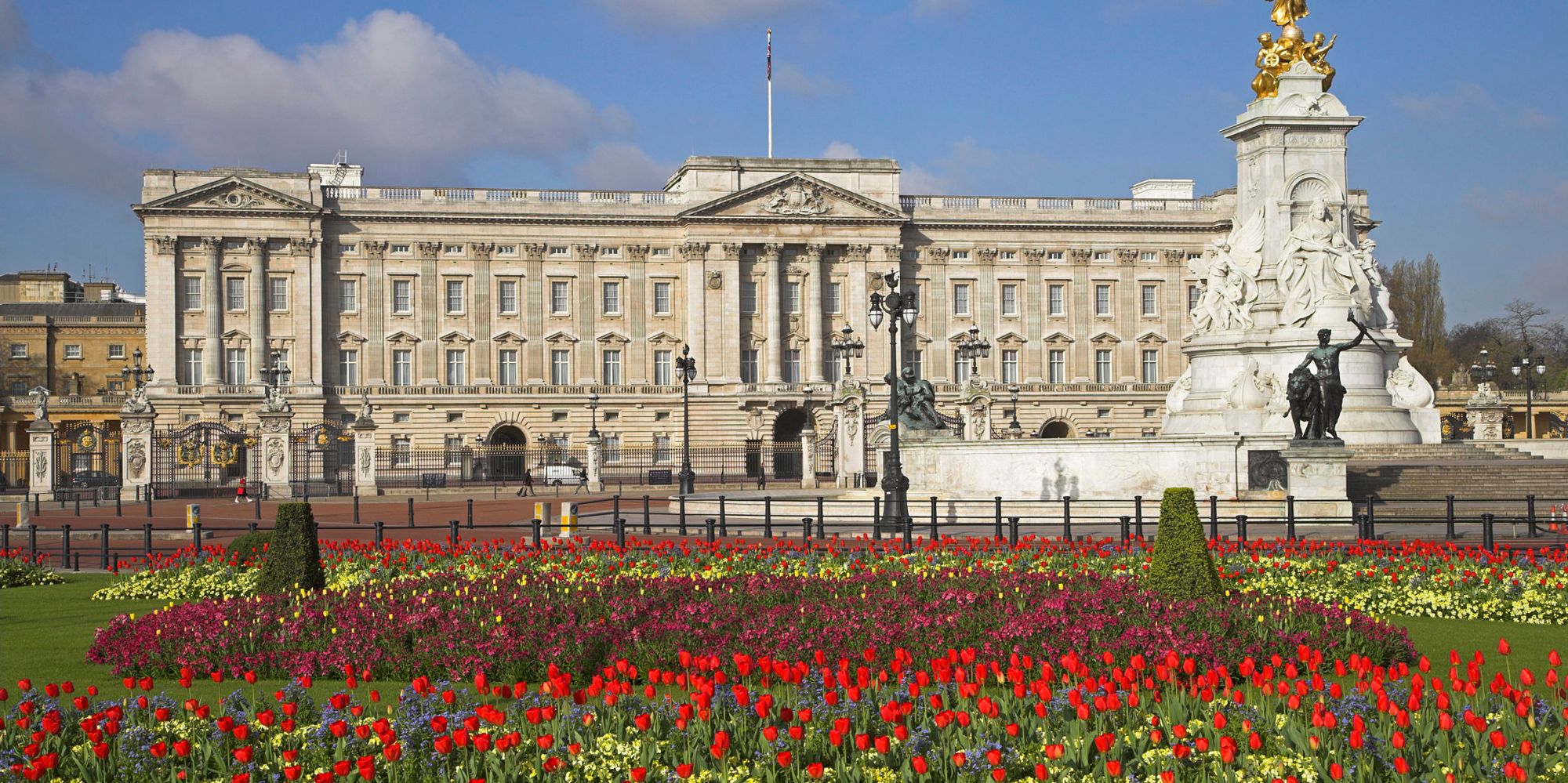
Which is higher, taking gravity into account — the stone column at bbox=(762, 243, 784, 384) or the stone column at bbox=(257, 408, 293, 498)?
the stone column at bbox=(762, 243, 784, 384)

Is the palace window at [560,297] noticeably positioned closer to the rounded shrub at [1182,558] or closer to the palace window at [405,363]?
the palace window at [405,363]

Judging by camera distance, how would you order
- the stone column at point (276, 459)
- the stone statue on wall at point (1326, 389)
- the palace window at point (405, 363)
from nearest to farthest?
the stone statue on wall at point (1326, 389)
the stone column at point (276, 459)
the palace window at point (405, 363)

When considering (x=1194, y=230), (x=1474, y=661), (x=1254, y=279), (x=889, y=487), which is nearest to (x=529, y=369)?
(x=1194, y=230)

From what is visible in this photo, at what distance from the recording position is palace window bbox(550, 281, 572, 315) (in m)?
78.1

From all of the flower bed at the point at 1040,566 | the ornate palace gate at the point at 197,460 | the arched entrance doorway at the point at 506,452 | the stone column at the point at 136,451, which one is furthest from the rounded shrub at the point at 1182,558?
the arched entrance doorway at the point at 506,452

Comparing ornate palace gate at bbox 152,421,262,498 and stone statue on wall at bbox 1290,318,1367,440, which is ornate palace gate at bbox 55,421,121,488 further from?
stone statue on wall at bbox 1290,318,1367,440

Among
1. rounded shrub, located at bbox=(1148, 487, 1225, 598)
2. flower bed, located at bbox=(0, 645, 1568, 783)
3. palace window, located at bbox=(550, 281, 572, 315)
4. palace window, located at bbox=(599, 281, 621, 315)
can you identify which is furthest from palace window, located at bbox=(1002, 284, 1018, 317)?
flower bed, located at bbox=(0, 645, 1568, 783)

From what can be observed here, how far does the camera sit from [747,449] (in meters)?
74.2

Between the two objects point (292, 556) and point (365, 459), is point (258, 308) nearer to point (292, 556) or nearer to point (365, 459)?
point (365, 459)

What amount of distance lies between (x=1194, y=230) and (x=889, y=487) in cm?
5954

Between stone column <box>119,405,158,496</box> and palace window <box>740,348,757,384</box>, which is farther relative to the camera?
palace window <box>740,348,757,384</box>

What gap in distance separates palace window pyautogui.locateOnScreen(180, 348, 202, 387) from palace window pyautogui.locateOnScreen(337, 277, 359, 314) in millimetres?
6852

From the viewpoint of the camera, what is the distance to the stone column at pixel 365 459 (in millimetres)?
51438

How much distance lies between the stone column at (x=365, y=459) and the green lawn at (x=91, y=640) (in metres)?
33.5
